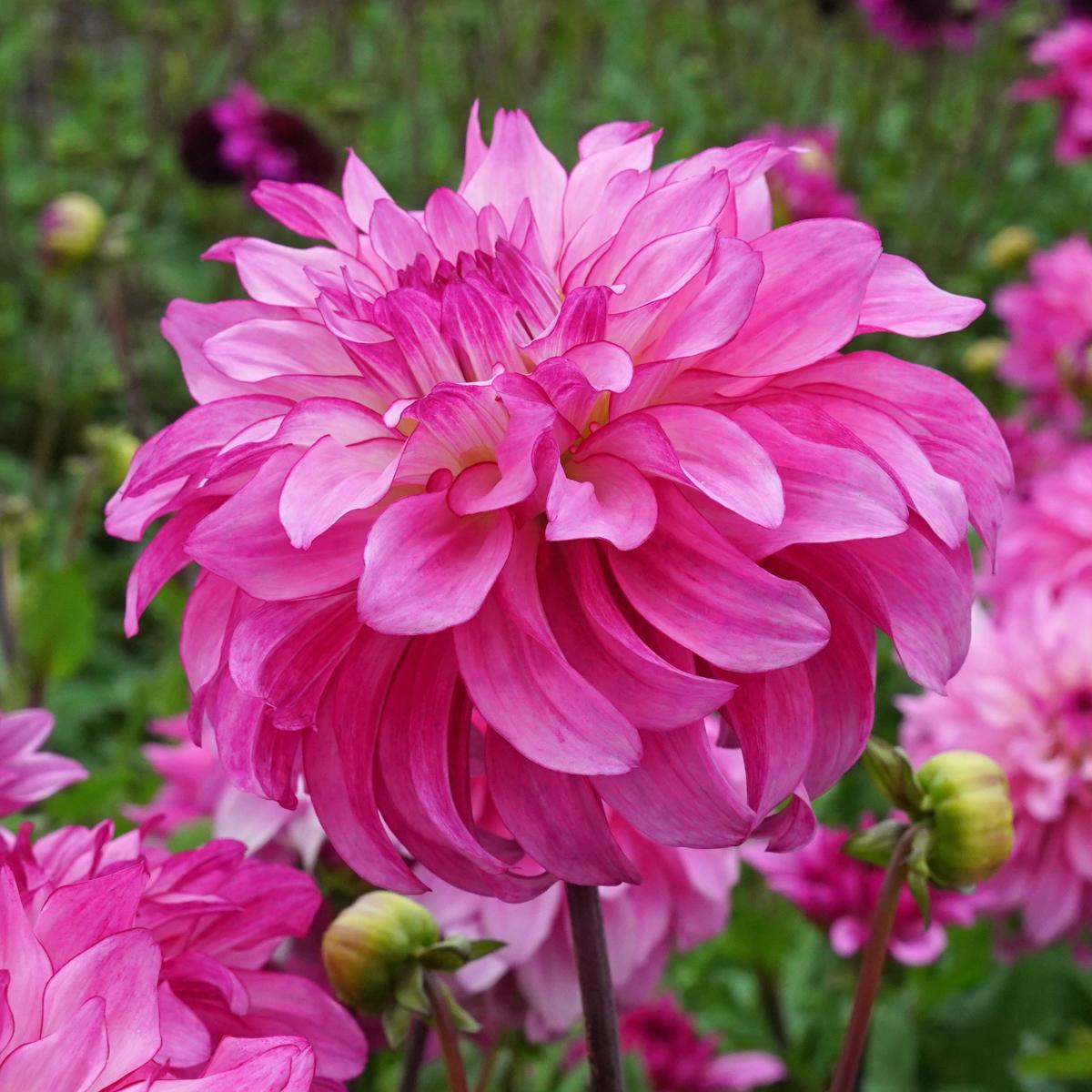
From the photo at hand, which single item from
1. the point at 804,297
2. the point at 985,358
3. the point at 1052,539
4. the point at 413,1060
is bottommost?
the point at 985,358

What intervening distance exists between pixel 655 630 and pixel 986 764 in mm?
233

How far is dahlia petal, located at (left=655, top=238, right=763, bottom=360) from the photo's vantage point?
1.53 feet

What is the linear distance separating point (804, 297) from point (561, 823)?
203mm

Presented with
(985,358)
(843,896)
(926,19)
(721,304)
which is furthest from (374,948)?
(926,19)

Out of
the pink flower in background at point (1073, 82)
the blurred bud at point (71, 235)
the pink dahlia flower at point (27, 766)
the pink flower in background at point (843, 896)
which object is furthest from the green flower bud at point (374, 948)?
the pink flower in background at point (1073, 82)

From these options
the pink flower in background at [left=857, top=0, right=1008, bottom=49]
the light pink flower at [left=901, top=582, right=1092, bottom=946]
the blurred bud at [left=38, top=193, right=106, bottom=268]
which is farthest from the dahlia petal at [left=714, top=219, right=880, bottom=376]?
the pink flower in background at [left=857, top=0, right=1008, bottom=49]

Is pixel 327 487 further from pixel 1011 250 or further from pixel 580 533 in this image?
pixel 1011 250

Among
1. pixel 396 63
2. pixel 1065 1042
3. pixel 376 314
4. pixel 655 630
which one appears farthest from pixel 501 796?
pixel 396 63

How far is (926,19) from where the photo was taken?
298cm

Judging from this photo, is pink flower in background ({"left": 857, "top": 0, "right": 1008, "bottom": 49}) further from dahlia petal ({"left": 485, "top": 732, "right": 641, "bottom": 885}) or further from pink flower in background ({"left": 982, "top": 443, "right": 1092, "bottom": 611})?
dahlia petal ({"left": 485, "top": 732, "right": 641, "bottom": 885})

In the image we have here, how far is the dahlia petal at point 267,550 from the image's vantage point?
0.45 meters

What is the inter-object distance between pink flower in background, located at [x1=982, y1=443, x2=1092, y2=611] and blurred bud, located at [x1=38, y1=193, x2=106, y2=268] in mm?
→ 1286

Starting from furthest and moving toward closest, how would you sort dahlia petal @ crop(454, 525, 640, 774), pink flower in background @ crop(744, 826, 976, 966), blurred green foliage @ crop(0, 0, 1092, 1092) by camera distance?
blurred green foliage @ crop(0, 0, 1092, 1092) → pink flower in background @ crop(744, 826, 976, 966) → dahlia petal @ crop(454, 525, 640, 774)

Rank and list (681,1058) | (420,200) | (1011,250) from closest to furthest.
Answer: (681,1058) < (1011,250) < (420,200)
